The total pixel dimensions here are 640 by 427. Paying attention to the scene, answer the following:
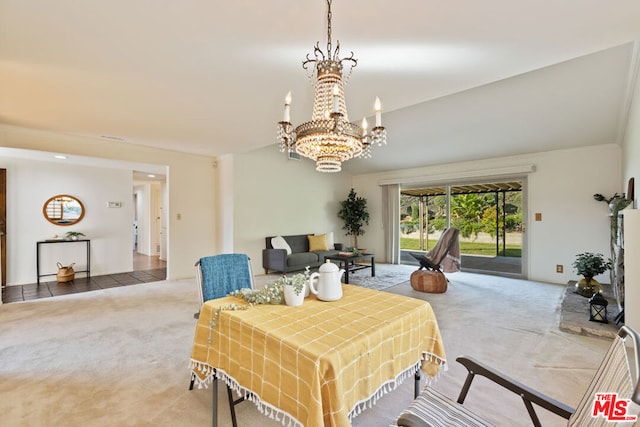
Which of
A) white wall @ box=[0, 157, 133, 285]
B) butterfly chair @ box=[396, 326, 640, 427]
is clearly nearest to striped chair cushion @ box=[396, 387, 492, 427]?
butterfly chair @ box=[396, 326, 640, 427]

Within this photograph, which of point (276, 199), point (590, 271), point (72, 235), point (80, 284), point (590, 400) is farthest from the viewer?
point (276, 199)

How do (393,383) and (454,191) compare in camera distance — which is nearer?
(393,383)

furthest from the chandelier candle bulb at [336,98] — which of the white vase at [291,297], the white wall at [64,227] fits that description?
the white wall at [64,227]

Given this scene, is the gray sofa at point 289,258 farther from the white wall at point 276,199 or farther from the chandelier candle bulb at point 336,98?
the chandelier candle bulb at point 336,98

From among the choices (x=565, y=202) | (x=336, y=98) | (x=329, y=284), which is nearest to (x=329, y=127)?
(x=336, y=98)

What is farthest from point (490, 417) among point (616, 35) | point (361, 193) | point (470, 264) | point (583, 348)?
point (361, 193)

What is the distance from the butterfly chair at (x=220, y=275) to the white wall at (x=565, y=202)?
17.7ft

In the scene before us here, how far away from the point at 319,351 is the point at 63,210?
6510 millimetres

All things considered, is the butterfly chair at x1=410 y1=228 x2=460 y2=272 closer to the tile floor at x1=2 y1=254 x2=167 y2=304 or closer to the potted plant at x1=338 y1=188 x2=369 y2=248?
the potted plant at x1=338 y1=188 x2=369 y2=248

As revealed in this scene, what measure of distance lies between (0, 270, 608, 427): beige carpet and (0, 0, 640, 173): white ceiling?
2404 mm

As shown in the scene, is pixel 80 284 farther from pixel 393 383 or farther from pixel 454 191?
pixel 454 191

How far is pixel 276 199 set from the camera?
248 inches

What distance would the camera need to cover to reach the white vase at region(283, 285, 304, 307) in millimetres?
1548

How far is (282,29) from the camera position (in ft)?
6.18
